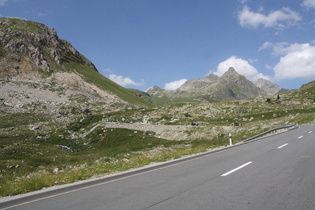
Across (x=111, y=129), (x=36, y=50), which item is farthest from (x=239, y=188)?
(x=36, y=50)

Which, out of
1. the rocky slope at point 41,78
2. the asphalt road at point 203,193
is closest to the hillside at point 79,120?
the rocky slope at point 41,78

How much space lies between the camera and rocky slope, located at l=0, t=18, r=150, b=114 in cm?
11369

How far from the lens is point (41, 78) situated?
459 ft

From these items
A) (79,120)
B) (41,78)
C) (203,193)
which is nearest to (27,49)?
(41,78)

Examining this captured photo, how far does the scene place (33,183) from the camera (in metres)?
10.6

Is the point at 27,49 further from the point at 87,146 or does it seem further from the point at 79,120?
the point at 87,146

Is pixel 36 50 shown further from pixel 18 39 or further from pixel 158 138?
pixel 158 138

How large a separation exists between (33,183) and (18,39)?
173m

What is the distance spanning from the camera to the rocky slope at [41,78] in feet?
373

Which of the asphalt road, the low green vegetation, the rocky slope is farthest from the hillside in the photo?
the asphalt road

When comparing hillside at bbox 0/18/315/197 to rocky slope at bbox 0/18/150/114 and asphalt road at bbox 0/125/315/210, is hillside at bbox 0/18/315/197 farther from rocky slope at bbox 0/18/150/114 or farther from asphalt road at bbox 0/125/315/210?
asphalt road at bbox 0/125/315/210

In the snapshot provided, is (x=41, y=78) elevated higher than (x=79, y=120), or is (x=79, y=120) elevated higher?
(x=41, y=78)

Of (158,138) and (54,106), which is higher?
(54,106)

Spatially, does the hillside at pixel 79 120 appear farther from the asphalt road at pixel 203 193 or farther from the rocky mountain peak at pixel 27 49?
the asphalt road at pixel 203 193
